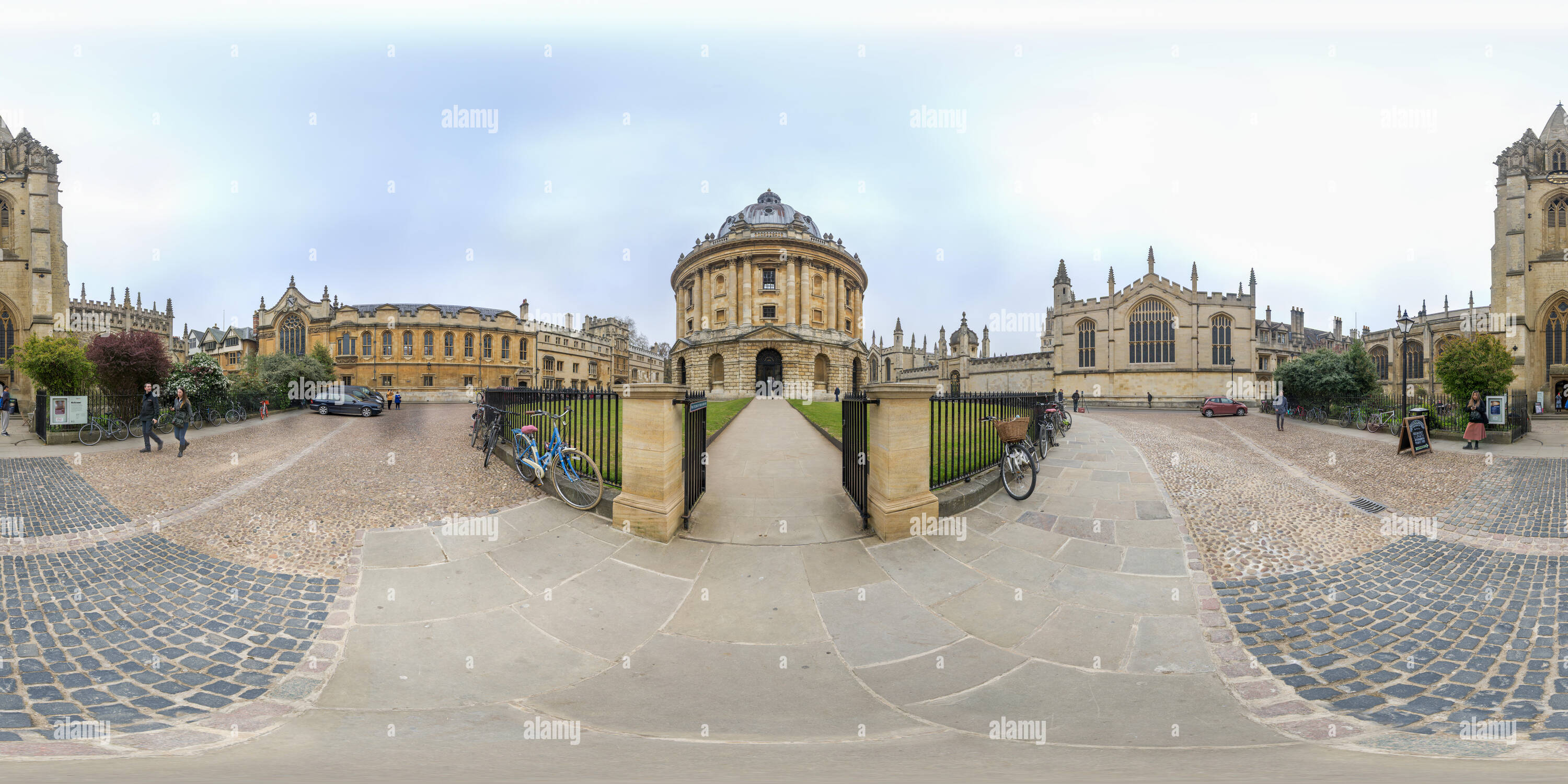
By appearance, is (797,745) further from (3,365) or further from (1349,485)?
(3,365)

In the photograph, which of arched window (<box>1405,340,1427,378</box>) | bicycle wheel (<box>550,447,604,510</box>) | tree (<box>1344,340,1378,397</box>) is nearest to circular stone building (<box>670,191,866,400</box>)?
tree (<box>1344,340,1378,397</box>)

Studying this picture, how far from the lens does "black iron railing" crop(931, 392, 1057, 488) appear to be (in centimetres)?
732

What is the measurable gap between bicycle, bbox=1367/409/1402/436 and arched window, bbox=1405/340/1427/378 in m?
43.2

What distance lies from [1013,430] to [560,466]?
6.42 m

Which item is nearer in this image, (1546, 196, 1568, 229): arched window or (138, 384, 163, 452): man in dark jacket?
(138, 384, 163, 452): man in dark jacket

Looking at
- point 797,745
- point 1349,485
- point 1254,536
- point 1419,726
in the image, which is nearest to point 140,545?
point 797,745

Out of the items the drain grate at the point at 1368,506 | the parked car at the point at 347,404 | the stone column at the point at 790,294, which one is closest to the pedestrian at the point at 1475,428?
the drain grate at the point at 1368,506

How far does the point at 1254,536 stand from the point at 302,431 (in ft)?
77.4

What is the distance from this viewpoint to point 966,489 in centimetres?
706

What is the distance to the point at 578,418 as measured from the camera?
7605 mm

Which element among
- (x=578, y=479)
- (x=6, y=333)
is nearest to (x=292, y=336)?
(x=6, y=333)

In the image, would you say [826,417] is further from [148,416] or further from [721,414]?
[148,416]

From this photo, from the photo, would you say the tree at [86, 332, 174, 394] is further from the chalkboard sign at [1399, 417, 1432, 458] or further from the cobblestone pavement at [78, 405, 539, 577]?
the chalkboard sign at [1399, 417, 1432, 458]

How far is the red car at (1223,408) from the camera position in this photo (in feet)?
92.8
